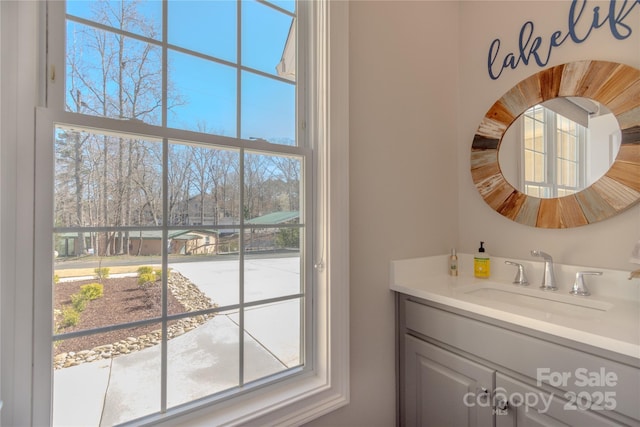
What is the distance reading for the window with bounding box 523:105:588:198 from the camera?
1205 millimetres

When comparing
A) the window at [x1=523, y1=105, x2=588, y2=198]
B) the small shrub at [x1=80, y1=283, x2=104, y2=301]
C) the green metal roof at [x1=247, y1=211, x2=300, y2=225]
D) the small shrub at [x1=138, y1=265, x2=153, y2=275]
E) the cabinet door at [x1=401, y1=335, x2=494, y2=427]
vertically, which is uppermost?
the window at [x1=523, y1=105, x2=588, y2=198]

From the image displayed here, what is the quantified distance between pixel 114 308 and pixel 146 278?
113 millimetres

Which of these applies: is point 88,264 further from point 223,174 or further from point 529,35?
point 529,35

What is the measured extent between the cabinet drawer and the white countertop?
52 millimetres

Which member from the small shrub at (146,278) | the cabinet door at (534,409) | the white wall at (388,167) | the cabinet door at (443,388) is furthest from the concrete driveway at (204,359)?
the cabinet door at (534,409)

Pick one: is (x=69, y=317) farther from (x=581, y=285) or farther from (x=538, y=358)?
(x=581, y=285)

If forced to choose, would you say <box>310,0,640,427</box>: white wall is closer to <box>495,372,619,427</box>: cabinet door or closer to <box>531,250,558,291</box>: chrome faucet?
<box>531,250,558,291</box>: chrome faucet

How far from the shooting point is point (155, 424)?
89 cm

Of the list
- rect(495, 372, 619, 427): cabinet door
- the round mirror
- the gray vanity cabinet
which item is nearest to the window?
the round mirror

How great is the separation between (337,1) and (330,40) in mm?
175

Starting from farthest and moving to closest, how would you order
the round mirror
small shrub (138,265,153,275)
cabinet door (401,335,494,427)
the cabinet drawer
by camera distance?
the round mirror → cabinet door (401,335,494,427) → small shrub (138,265,153,275) → the cabinet drawer

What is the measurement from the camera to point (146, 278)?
891mm

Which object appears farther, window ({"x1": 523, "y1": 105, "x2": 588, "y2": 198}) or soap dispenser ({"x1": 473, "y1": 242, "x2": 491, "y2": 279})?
soap dispenser ({"x1": 473, "y1": 242, "x2": 491, "y2": 279})

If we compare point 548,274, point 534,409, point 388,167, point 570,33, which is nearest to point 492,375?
point 534,409
